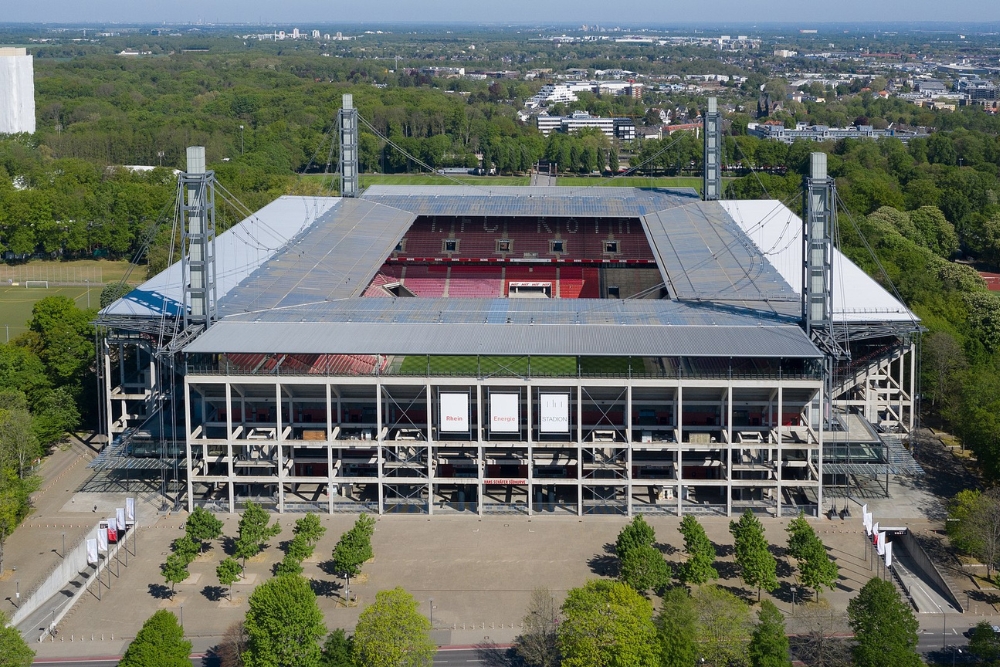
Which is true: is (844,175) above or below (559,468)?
above

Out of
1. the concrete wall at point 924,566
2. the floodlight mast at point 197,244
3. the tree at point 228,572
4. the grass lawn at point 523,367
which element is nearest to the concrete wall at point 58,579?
the tree at point 228,572

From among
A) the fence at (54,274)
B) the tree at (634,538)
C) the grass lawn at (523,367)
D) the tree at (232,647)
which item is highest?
the grass lawn at (523,367)

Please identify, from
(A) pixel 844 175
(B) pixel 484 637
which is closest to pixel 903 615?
(B) pixel 484 637

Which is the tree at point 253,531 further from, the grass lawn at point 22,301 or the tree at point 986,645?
the grass lawn at point 22,301

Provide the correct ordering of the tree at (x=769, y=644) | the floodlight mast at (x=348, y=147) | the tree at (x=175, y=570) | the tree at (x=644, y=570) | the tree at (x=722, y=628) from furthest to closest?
the floodlight mast at (x=348, y=147) → the tree at (x=175, y=570) → the tree at (x=644, y=570) → the tree at (x=722, y=628) → the tree at (x=769, y=644)

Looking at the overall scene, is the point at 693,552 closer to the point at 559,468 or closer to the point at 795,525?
the point at 795,525

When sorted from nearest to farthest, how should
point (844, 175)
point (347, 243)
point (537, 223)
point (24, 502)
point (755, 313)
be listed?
point (24, 502), point (755, 313), point (347, 243), point (537, 223), point (844, 175)
